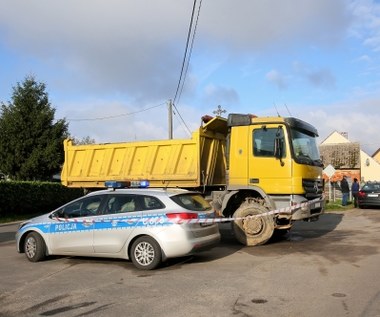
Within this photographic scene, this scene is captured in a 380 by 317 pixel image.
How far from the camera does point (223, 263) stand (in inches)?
372

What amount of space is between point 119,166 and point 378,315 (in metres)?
8.17

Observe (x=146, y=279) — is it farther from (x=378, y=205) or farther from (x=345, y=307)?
(x=378, y=205)

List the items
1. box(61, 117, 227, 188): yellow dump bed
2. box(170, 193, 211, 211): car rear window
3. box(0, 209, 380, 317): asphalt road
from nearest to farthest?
box(0, 209, 380, 317): asphalt road < box(170, 193, 211, 211): car rear window < box(61, 117, 227, 188): yellow dump bed

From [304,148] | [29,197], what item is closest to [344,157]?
[29,197]

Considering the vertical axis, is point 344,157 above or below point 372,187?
above

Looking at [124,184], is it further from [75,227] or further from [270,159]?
[270,159]

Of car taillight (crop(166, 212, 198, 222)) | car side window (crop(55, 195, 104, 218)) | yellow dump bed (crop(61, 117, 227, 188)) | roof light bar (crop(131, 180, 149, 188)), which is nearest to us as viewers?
car taillight (crop(166, 212, 198, 222))

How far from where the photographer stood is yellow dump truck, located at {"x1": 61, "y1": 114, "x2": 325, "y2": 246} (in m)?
11.3

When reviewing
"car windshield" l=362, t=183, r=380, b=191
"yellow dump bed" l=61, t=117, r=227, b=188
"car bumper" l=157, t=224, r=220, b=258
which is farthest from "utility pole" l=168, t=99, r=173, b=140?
"car bumper" l=157, t=224, r=220, b=258

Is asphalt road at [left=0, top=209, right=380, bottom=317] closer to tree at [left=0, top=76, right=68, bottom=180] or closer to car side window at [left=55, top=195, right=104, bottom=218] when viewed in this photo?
car side window at [left=55, top=195, right=104, bottom=218]

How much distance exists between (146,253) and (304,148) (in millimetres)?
4922

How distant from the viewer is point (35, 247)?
998 cm

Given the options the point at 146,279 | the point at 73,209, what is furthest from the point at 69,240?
the point at 146,279

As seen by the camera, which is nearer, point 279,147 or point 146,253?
point 146,253
